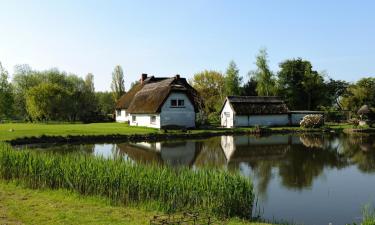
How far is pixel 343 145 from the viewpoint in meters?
30.0

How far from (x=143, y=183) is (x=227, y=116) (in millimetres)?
37642

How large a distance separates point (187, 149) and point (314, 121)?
74.4 feet

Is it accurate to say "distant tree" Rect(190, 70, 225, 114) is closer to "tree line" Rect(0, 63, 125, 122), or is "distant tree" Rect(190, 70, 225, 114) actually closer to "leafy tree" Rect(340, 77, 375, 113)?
"tree line" Rect(0, 63, 125, 122)

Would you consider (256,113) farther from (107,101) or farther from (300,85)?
(107,101)

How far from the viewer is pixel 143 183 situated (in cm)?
1099

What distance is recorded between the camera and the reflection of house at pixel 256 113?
1832 inches

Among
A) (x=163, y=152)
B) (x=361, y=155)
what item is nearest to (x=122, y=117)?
(x=163, y=152)

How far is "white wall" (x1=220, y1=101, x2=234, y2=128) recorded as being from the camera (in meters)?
46.8

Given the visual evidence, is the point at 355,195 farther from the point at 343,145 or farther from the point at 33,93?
the point at 33,93

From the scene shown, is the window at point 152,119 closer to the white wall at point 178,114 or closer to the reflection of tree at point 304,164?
the white wall at point 178,114

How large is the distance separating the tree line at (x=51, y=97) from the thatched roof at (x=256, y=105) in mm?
21756

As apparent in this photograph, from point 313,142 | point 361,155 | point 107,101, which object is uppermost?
point 107,101

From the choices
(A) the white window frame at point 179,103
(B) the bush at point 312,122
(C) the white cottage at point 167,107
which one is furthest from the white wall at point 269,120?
(A) the white window frame at point 179,103

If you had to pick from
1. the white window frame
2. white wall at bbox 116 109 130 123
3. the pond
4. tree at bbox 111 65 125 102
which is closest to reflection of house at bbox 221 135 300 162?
the pond
